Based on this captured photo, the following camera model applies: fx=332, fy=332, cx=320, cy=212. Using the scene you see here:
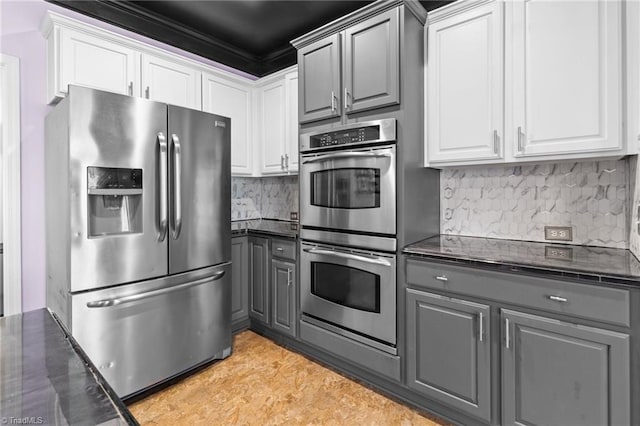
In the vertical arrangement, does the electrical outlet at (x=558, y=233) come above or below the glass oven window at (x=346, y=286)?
above

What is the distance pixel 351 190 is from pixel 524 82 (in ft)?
3.82

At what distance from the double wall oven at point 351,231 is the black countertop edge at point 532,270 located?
32 cm

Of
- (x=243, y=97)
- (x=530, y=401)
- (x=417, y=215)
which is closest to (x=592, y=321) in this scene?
(x=530, y=401)

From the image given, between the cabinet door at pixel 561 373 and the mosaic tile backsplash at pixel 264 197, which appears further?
the mosaic tile backsplash at pixel 264 197

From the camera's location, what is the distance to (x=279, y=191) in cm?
376

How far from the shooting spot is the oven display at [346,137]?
214 cm

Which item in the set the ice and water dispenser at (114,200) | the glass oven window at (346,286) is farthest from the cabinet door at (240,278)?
A: the ice and water dispenser at (114,200)

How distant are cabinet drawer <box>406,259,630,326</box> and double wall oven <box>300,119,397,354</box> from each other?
A: 29cm

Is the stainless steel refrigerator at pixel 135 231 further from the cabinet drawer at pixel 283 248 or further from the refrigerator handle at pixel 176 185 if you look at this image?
the cabinet drawer at pixel 283 248

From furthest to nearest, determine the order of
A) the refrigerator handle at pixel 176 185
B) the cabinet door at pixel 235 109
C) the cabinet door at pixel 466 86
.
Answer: the cabinet door at pixel 235 109 → the refrigerator handle at pixel 176 185 → the cabinet door at pixel 466 86

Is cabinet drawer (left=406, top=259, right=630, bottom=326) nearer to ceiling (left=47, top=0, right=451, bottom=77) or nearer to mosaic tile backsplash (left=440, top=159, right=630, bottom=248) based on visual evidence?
mosaic tile backsplash (left=440, top=159, right=630, bottom=248)

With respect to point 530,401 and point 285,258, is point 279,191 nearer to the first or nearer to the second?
point 285,258

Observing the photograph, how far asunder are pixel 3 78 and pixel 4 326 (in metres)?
2.20

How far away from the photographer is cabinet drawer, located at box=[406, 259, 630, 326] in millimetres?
1355
